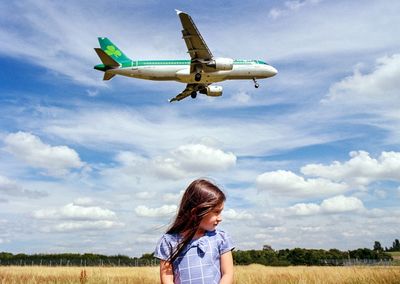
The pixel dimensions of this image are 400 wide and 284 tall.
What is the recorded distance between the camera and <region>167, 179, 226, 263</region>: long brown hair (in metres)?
4.36

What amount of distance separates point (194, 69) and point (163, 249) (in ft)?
140

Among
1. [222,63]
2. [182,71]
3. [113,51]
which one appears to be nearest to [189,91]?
[182,71]

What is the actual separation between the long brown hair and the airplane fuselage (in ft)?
138

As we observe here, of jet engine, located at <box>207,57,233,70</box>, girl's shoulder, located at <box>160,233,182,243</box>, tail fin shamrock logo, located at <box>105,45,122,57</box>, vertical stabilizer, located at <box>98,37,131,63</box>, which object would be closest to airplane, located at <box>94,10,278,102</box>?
jet engine, located at <box>207,57,233,70</box>

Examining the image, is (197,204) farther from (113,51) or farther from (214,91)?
(113,51)

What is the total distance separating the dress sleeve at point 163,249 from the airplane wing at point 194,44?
3813 cm

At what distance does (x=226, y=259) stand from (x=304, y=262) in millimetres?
77016

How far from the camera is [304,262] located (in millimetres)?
77750

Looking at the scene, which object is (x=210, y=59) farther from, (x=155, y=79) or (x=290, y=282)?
(x=290, y=282)

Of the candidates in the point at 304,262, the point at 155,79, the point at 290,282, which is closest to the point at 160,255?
the point at 290,282

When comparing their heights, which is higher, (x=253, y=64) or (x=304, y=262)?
(x=253, y=64)

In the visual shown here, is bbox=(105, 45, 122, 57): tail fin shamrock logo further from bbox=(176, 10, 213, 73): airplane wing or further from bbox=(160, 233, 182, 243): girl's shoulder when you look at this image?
bbox=(160, 233, 182, 243): girl's shoulder

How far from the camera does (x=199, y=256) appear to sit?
14.8 ft

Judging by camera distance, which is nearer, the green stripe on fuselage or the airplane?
the airplane
